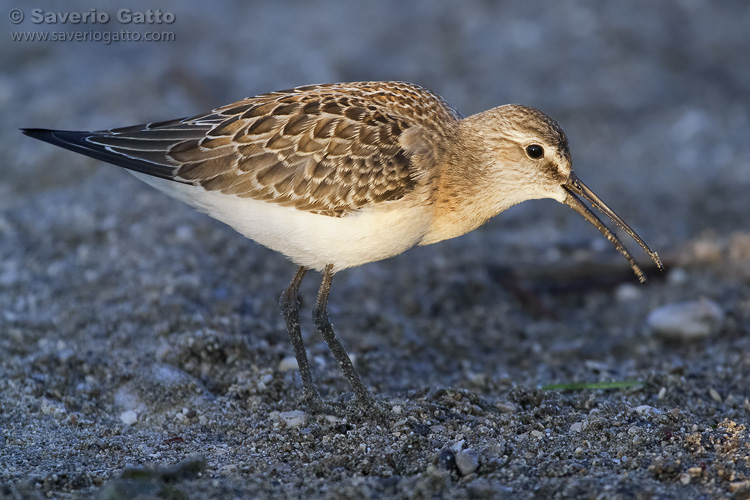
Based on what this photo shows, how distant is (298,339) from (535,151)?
213 cm

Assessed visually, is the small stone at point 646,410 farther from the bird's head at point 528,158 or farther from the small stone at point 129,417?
the small stone at point 129,417

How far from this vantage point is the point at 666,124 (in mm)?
11109

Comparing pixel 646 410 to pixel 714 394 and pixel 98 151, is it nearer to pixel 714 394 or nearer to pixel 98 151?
pixel 714 394

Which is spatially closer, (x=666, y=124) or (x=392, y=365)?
(x=392, y=365)

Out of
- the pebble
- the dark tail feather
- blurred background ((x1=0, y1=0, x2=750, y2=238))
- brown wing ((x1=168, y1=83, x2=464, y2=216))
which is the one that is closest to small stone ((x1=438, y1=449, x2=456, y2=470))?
brown wing ((x1=168, y1=83, x2=464, y2=216))

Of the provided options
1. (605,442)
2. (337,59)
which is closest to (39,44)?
(337,59)

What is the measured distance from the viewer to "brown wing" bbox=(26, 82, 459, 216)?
5348 mm

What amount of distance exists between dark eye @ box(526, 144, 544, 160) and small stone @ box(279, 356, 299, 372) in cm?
237

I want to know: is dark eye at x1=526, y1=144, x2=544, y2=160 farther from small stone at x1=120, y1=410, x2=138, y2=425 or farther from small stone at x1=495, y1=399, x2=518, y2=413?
small stone at x1=120, y1=410, x2=138, y2=425

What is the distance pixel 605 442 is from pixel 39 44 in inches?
426

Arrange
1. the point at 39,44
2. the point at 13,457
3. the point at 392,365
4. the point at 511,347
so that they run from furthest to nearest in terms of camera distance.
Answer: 1. the point at 39,44
2. the point at 511,347
3. the point at 392,365
4. the point at 13,457

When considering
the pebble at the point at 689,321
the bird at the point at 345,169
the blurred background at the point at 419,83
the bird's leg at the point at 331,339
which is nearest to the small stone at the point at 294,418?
the bird at the point at 345,169

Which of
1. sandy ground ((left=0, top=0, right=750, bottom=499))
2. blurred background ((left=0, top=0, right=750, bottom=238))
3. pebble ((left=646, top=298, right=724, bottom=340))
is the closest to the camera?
sandy ground ((left=0, top=0, right=750, bottom=499))

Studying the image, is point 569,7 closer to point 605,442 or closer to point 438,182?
point 438,182
